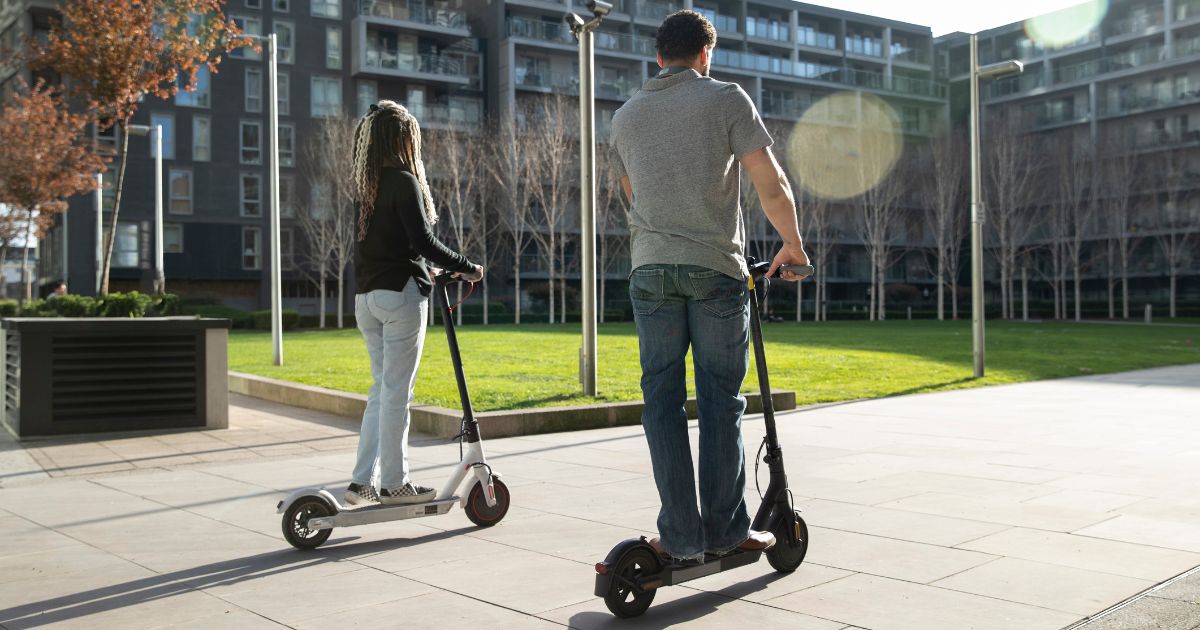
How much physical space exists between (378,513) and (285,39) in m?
50.1

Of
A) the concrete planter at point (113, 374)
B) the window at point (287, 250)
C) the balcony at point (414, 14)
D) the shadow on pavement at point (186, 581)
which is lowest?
the shadow on pavement at point (186, 581)

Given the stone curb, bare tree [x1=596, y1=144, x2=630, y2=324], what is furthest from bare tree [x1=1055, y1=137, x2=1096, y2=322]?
the stone curb

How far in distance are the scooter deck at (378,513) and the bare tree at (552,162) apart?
39.8 metres

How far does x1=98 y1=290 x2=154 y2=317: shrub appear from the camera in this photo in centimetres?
993

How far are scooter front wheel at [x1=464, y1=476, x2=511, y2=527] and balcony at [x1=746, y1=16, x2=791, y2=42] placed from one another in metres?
63.7

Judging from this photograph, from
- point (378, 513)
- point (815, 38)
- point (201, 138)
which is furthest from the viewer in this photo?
point (815, 38)

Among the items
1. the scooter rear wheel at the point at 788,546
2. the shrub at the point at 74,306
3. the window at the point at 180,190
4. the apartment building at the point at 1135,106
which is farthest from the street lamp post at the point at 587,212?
the apartment building at the point at 1135,106

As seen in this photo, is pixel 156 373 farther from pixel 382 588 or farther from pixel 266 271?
pixel 266 271

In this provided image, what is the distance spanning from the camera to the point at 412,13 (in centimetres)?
5356

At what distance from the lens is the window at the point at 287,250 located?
4828cm

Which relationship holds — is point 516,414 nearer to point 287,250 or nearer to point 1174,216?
point 287,250

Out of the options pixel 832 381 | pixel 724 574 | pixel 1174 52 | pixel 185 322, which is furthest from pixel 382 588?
pixel 1174 52

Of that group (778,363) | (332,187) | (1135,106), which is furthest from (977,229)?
(1135,106)

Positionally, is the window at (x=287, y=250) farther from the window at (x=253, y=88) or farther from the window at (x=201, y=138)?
the window at (x=253, y=88)
